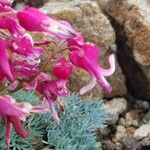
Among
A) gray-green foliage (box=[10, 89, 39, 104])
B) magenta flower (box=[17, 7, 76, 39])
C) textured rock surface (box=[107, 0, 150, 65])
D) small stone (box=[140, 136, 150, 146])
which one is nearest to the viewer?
magenta flower (box=[17, 7, 76, 39])

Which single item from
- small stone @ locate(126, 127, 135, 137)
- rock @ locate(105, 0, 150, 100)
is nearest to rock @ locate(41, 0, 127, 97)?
rock @ locate(105, 0, 150, 100)

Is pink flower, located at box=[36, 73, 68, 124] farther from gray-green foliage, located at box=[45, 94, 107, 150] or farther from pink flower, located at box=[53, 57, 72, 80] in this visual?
gray-green foliage, located at box=[45, 94, 107, 150]

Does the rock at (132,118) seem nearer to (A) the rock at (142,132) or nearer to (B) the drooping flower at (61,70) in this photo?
(A) the rock at (142,132)

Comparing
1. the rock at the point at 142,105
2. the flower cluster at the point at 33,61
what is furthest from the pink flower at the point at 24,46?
the rock at the point at 142,105

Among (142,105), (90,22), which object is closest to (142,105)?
(142,105)

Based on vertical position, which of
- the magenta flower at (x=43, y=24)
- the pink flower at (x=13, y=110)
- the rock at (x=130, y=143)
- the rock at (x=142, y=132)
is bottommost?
the rock at (x=130, y=143)

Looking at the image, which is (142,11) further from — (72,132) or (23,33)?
(23,33)
